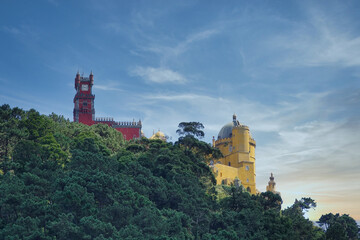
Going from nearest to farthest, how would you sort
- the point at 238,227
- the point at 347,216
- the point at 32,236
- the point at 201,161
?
the point at 32,236, the point at 238,227, the point at 201,161, the point at 347,216

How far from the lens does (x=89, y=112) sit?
258ft

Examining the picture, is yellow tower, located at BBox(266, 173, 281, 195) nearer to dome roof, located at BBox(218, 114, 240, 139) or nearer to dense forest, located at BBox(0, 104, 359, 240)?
dome roof, located at BBox(218, 114, 240, 139)

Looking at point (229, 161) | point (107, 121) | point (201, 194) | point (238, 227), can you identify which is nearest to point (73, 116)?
point (107, 121)

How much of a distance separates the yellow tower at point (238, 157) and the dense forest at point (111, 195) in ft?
25.8

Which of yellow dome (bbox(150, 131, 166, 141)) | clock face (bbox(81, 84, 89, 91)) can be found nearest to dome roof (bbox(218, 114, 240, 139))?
yellow dome (bbox(150, 131, 166, 141))

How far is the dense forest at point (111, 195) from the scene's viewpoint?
34.9 m

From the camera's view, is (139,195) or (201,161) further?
(201,161)

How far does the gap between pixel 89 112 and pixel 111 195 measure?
138 feet

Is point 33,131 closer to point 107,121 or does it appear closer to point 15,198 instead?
point 15,198

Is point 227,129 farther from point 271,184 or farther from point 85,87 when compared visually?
point 85,87

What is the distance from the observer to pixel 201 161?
57969 millimetres

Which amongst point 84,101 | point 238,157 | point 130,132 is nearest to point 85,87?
point 84,101

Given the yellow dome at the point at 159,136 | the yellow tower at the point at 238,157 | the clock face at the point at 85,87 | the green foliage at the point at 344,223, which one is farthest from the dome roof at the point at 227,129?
the clock face at the point at 85,87

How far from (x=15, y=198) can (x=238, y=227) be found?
20949 millimetres
